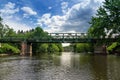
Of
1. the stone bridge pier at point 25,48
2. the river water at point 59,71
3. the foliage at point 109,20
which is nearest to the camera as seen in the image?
the river water at point 59,71

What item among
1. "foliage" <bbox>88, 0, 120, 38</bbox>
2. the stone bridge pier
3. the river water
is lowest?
the river water

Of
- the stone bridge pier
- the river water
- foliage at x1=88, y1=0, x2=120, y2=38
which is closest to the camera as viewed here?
the river water

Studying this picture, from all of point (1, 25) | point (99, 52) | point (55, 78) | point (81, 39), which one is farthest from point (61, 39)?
point (55, 78)

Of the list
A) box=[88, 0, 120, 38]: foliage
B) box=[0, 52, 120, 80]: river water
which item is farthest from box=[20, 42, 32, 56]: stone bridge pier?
box=[88, 0, 120, 38]: foliage

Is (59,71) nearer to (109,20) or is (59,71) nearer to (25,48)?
(109,20)

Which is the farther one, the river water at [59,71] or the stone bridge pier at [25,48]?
the stone bridge pier at [25,48]

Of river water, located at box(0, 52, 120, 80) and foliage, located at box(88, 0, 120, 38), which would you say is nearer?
river water, located at box(0, 52, 120, 80)

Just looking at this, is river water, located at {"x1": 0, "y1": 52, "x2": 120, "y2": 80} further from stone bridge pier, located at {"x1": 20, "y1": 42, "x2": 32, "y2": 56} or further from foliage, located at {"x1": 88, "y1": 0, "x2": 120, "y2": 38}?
stone bridge pier, located at {"x1": 20, "y1": 42, "x2": 32, "y2": 56}

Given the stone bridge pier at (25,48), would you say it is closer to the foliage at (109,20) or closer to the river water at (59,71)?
the river water at (59,71)

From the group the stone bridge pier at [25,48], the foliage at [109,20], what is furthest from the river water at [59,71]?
the stone bridge pier at [25,48]

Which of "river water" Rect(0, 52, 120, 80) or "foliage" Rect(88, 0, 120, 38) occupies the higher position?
"foliage" Rect(88, 0, 120, 38)

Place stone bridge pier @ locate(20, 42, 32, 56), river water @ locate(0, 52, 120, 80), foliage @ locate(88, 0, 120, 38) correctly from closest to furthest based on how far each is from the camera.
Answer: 1. river water @ locate(0, 52, 120, 80)
2. foliage @ locate(88, 0, 120, 38)
3. stone bridge pier @ locate(20, 42, 32, 56)

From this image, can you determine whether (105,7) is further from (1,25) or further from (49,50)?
(49,50)

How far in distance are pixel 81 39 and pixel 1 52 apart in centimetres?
3645
